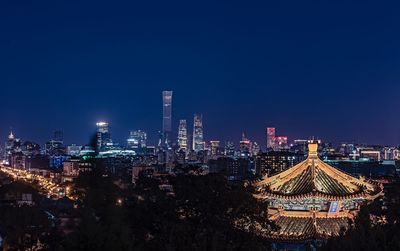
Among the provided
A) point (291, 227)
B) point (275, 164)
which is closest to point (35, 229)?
point (291, 227)

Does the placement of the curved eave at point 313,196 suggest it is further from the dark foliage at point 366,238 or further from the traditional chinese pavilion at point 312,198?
the dark foliage at point 366,238

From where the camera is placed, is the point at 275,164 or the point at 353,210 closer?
the point at 353,210

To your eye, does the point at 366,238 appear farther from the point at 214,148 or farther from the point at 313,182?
the point at 214,148

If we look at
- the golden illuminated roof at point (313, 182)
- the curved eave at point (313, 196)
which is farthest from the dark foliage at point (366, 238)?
the golden illuminated roof at point (313, 182)

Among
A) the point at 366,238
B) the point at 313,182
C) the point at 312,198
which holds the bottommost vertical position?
the point at 366,238

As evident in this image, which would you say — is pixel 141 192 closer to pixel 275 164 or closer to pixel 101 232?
pixel 101 232

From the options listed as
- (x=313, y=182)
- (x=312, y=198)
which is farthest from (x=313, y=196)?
(x=313, y=182)

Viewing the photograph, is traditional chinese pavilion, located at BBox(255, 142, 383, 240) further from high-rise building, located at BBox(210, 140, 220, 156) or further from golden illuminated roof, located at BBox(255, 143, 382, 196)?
high-rise building, located at BBox(210, 140, 220, 156)

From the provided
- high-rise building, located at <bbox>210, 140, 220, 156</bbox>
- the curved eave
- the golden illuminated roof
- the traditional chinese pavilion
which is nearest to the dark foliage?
the curved eave
